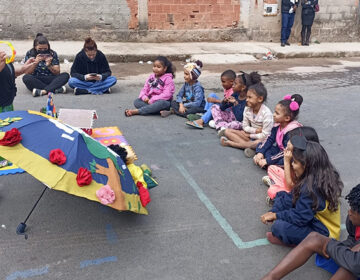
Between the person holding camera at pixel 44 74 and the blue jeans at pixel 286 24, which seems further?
the blue jeans at pixel 286 24

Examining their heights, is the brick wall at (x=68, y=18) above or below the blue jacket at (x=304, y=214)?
above

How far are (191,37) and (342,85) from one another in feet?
17.6

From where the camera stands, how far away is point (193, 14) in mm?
12289

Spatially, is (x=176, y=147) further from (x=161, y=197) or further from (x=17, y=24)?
(x=17, y=24)

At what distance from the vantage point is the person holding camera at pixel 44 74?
711 cm

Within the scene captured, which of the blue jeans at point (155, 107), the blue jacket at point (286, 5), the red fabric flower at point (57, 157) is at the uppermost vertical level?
the blue jacket at point (286, 5)

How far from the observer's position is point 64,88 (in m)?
7.50

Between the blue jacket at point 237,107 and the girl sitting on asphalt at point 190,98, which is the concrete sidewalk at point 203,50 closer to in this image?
the girl sitting on asphalt at point 190,98

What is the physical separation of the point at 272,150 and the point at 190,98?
216 cm

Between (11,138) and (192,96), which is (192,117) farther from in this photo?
(11,138)

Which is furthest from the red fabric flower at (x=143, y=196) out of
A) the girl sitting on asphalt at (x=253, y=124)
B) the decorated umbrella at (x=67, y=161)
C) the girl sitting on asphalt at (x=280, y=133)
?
the girl sitting on asphalt at (x=253, y=124)

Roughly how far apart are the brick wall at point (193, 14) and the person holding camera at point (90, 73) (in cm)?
500

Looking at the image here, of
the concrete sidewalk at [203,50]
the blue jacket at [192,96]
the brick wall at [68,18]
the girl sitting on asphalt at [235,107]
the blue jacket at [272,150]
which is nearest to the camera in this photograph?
the blue jacket at [272,150]

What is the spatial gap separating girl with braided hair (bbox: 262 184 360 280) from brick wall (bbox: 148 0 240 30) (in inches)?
402
